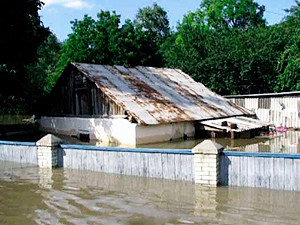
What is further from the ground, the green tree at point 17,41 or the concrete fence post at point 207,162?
the green tree at point 17,41

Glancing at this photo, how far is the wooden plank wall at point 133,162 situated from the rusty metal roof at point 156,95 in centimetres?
711

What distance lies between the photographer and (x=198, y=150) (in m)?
9.65

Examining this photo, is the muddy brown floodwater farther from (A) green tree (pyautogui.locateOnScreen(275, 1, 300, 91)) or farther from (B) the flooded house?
(A) green tree (pyautogui.locateOnScreen(275, 1, 300, 91))

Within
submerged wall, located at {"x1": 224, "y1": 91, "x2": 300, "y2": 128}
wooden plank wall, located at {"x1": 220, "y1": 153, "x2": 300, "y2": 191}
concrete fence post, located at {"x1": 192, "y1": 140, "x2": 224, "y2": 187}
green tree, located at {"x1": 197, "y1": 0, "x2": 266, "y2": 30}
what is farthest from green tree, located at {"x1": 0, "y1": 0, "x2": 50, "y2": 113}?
green tree, located at {"x1": 197, "y1": 0, "x2": 266, "y2": 30}

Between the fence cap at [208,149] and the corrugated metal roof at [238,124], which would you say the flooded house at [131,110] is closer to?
the corrugated metal roof at [238,124]

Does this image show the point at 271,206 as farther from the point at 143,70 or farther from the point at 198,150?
the point at 143,70

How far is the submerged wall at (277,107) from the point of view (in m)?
24.7

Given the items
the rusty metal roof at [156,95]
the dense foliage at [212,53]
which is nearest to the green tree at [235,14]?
the dense foliage at [212,53]

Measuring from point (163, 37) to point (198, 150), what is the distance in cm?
5231

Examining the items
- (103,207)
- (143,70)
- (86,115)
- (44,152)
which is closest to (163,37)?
(143,70)

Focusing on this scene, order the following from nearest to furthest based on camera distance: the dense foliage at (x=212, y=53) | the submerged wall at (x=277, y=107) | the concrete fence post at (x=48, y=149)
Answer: the concrete fence post at (x=48, y=149) → the submerged wall at (x=277, y=107) → the dense foliage at (x=212, y=53)

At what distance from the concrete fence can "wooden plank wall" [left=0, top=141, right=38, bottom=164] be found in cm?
32

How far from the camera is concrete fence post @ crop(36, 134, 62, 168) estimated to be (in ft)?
40.5

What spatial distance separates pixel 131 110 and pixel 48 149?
7.66 meters
